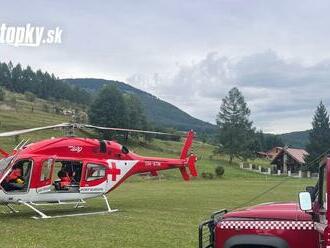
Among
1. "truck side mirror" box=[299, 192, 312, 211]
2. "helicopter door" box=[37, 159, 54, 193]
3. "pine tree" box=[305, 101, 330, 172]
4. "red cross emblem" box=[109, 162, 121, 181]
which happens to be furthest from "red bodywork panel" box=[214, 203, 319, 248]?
"pine tree" box=[305, 101, 330, 172]

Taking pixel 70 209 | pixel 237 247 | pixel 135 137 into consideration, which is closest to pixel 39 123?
pixel 135 137

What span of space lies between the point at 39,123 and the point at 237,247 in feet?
350

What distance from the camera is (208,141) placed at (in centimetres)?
14700

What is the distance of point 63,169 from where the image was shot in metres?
19.0

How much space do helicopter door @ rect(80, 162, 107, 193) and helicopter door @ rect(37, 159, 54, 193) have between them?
1.41 m

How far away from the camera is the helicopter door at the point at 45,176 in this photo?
17784mm

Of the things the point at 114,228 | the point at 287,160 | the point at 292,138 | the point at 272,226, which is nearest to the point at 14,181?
the point at 114,228

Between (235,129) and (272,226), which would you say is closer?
(272,226)

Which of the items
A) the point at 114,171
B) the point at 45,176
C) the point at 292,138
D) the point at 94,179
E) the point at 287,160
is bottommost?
the point at 287,160

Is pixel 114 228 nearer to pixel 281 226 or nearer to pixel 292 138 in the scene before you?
pixel 281 226

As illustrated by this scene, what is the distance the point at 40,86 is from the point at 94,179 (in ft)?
545

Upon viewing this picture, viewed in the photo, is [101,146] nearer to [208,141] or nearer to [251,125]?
[251,125]

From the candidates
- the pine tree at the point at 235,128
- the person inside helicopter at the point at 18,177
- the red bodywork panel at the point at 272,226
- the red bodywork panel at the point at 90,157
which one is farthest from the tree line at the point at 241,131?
the red bodywork panel at the point at 272,226

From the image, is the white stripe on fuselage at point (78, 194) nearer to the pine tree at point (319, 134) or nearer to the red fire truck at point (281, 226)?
the red fire truck at point (281, 226)
